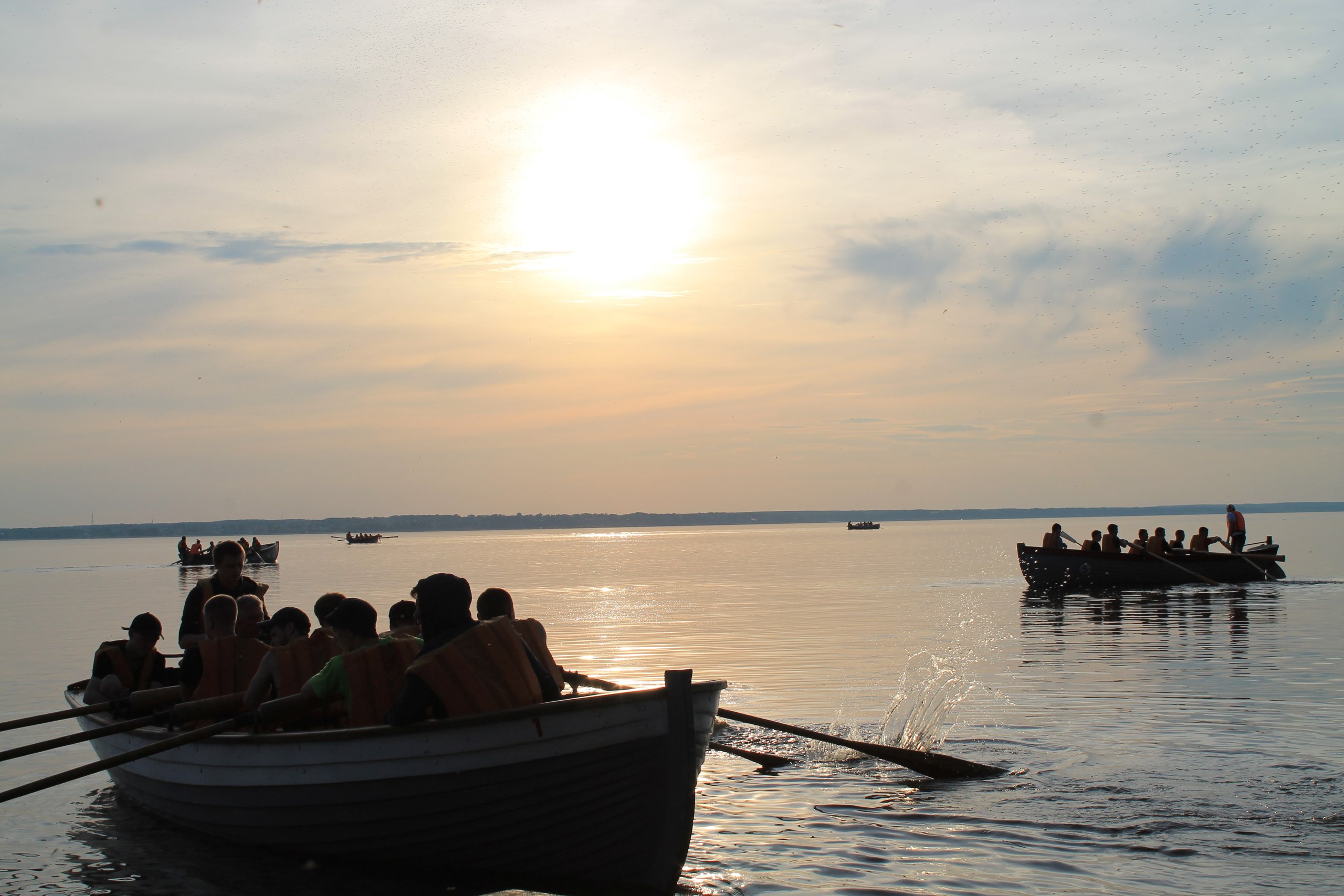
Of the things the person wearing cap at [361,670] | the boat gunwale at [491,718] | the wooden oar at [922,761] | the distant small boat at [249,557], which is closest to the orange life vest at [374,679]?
the person wearing cap at [361,670]

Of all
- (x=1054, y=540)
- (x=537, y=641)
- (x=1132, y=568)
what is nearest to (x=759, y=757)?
(x=537, y=641)

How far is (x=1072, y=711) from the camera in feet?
46.4

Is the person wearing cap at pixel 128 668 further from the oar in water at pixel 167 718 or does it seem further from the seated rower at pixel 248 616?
the oar in water at pixel 167 718

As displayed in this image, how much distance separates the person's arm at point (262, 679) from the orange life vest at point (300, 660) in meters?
0.04

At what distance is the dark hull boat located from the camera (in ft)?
116

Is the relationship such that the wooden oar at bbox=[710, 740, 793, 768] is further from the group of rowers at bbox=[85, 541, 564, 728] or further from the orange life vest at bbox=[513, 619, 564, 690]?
the orange life vest at bbox=[513, 619, 564, 690]

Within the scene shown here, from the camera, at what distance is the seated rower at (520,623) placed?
9391 millimetres

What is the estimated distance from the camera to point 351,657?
787 centimetres

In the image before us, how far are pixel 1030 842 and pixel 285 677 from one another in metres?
5.95

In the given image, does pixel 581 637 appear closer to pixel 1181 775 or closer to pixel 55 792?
pixel 55 792

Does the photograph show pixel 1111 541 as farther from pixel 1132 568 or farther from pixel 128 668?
pixel 128 668

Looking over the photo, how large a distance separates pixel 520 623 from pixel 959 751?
5201 mm

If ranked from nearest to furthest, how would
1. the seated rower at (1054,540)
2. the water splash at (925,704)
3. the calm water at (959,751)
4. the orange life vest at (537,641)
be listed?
1. the calm water at (959,751)
2. the orange life vest at (537,641)
3. the water splash at (925,704)
4. the seated rower at (1054,540)

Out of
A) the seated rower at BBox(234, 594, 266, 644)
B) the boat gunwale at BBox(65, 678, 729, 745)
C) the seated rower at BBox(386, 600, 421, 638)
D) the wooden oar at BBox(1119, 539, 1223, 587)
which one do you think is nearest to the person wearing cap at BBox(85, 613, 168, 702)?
the seated rower at BBox(234, 594, 266, 644)
